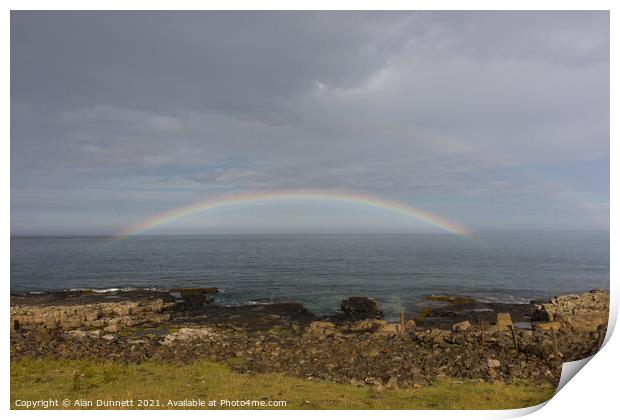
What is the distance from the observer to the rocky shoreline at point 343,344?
6.84 metres

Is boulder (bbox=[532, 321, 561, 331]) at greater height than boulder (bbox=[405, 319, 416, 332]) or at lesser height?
greater

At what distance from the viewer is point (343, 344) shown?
30.6ft

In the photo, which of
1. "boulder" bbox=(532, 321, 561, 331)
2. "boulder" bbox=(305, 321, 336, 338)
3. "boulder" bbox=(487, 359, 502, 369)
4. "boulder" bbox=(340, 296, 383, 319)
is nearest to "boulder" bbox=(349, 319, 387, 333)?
"boulder" bbox=(305, 321, 336, 338)

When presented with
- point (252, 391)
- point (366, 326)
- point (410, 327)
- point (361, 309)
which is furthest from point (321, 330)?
point (252, 391)

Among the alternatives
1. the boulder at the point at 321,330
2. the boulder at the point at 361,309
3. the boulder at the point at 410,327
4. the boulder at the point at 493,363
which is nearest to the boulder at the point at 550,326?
the boulder at the point at 493,363

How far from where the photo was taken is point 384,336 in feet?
33.0

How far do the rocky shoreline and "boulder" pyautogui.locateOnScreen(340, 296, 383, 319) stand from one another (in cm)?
153

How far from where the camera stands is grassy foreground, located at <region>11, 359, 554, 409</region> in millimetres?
5988

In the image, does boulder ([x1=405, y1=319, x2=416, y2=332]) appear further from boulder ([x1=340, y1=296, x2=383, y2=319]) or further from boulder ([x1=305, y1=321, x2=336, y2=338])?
boulder ([x1=340, y1=296, x2=383, y2=319])

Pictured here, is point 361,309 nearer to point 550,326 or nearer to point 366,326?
point 366,326

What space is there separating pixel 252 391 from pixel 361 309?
40.0ft
